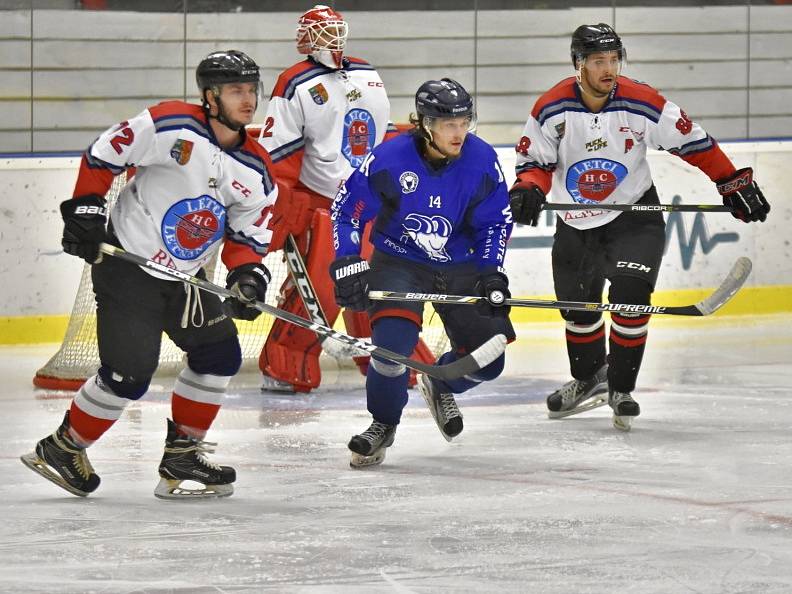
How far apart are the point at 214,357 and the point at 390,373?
597 millimetres

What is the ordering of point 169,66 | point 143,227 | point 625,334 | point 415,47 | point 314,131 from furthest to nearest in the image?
point 415,47 < point 169,66 < point 314,131 < point 625,334 < point 143,227

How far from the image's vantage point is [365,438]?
4070mm

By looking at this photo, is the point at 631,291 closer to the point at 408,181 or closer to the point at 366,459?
the point at 408,181

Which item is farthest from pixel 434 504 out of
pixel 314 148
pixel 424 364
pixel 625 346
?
pixel 314 148

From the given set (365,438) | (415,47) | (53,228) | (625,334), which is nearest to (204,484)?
(365,438)

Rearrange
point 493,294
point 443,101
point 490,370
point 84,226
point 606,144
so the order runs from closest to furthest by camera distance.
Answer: point 84,226
point 443,101
point 493,294
point 490,370
point 606,144

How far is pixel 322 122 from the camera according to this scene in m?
5.42

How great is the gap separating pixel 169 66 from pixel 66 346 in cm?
193

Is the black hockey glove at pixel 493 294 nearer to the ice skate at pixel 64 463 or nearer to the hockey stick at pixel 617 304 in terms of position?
the hockey stick at pixel 617 304

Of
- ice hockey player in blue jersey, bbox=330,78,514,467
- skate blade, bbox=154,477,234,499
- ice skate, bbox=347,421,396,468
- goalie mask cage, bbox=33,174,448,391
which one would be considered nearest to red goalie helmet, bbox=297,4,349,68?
goalie mask cage, bbox=33,174,448,391

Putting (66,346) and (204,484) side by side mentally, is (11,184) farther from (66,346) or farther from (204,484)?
(204,484)

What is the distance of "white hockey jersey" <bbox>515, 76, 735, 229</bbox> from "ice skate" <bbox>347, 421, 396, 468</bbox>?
98cm

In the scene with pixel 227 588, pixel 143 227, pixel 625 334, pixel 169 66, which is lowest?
pixel 227 588

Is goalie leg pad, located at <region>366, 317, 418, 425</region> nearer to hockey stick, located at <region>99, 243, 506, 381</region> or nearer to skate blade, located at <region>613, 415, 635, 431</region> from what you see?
hockey stick, located at <region>99, 243, 506, 381</region>
